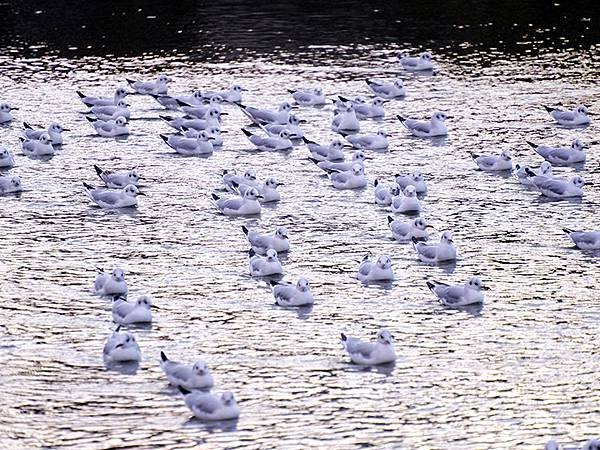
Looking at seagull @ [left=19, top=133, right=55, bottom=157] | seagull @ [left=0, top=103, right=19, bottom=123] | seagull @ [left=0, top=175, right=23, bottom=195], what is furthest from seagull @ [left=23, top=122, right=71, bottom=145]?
seagull @ [left=0, top=175, right=23, bottom=195]

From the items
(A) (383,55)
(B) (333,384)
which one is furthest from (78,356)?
(A) (383,55)

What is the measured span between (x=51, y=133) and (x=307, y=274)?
12.5m

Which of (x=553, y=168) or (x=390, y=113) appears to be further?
(x=390, y=113)

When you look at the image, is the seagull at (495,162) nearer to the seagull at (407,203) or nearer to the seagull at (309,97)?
the seagull at (407,203)

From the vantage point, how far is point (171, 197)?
36.9 m

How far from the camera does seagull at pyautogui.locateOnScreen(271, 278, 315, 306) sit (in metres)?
29.2

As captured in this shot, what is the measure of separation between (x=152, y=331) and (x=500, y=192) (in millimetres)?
11853

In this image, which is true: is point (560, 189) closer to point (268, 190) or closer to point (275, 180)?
point (275, 180)

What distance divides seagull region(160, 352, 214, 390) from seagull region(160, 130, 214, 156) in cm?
1580

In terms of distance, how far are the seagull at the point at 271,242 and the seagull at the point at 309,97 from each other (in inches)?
536

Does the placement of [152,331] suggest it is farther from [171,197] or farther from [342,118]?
[342,118]

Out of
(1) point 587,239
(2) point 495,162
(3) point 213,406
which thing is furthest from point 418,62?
(3) point 213,406

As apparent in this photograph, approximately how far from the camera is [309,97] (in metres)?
45.7

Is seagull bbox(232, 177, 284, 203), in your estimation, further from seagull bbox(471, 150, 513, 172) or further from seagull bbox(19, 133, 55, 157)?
seagull bbox(19, 133, 55, 157)
